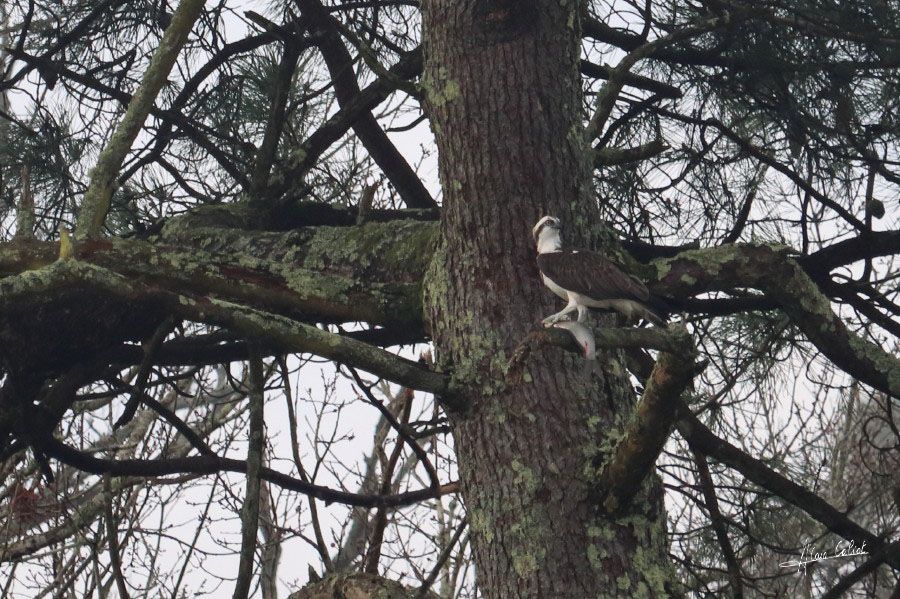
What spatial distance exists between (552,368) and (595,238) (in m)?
0.46

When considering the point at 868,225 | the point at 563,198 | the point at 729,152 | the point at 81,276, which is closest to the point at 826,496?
the point at 729,152

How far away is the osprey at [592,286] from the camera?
2.30 metres

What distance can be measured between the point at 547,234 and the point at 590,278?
0.21m

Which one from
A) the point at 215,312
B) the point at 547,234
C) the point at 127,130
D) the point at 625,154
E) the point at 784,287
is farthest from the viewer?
the point at 625,154

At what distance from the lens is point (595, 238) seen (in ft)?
8.91

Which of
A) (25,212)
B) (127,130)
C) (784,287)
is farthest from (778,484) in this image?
(25,212)

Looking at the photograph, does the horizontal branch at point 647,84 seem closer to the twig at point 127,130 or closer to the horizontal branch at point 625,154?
the horizontal branch at point 625,154

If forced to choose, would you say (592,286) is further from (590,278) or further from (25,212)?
(25,212)

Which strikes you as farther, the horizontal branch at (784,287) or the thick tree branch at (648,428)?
the horizontal branch at (784,287)

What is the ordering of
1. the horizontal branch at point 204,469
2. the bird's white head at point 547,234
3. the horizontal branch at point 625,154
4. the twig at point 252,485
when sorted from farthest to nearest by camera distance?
the horizontal branch at point 204,469
the horizontal branch at point 625,154
the twig at point 252,485
the bird's white head at point 547,234

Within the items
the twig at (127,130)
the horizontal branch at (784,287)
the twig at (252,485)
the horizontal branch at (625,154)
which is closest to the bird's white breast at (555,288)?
the horizontal branch at (784,287)

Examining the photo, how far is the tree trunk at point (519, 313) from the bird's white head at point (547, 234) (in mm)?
69

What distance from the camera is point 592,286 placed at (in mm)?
2312

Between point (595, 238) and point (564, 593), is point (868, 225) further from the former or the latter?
point (564, 593)
